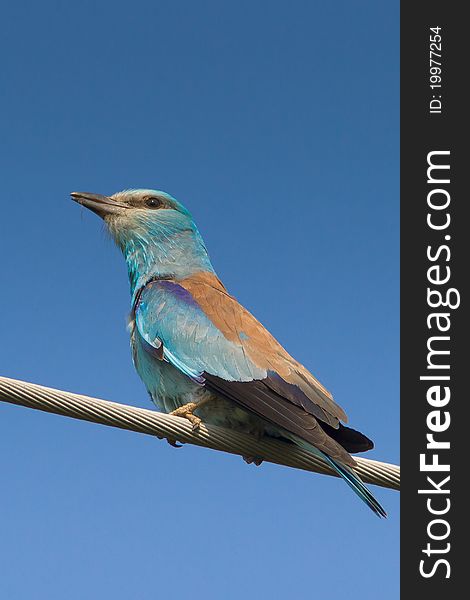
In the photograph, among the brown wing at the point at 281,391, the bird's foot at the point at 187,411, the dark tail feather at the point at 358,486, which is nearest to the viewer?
the dark tail feather at the point at 358,486

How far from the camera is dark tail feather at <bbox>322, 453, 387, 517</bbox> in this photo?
4934mm

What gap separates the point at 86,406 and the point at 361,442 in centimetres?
197

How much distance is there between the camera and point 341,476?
5.08m

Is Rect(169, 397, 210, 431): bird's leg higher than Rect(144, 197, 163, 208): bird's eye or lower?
lower

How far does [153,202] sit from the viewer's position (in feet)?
25.2

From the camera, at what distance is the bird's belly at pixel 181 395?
573 cm

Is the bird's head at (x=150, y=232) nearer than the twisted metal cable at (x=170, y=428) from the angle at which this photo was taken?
No

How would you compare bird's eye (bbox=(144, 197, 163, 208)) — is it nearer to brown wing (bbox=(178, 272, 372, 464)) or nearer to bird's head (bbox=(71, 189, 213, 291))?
bird's head (bbox=(71, 189, 213, 291))

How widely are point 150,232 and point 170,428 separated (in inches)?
110

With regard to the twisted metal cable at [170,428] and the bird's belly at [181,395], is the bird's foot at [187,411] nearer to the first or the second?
the bird's belly at [181,395]

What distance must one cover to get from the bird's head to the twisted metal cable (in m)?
1.94

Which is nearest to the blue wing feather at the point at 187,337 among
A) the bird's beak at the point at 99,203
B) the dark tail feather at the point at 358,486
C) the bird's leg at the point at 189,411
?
the bird's leg at the point at 189,411

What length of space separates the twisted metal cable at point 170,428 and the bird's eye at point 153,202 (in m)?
2.70

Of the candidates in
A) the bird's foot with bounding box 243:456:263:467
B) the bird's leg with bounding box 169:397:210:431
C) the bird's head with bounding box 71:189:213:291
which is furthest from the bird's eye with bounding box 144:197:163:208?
the bird's foot with bounding box 243:456:263:467
